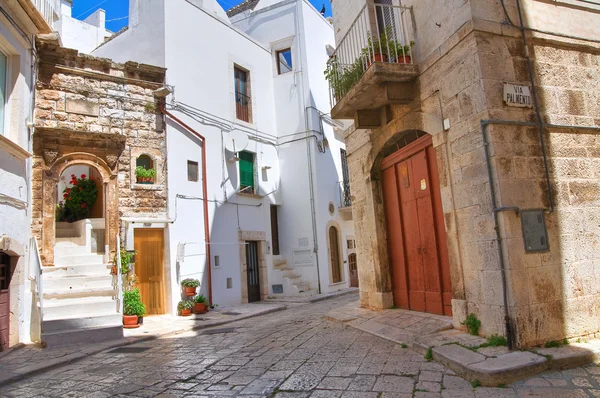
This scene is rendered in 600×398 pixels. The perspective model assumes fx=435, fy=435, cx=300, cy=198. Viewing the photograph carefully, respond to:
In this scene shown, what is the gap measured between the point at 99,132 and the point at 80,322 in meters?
4.41

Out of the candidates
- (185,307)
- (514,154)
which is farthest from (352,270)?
(514,154)

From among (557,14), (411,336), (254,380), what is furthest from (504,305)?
(557,14)

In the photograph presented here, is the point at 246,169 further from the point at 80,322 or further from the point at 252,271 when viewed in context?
the point at 80,322

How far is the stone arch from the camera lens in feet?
29.6

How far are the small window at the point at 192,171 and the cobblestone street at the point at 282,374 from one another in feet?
19.0

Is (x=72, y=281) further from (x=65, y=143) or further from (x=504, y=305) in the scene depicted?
(x=504, y=305)

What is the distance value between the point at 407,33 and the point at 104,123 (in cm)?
740

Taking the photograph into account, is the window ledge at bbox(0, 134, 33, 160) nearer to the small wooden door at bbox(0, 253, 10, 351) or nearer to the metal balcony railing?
the small wooden door at bbox(0, 253, 10, 351)

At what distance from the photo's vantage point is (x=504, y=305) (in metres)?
4.46

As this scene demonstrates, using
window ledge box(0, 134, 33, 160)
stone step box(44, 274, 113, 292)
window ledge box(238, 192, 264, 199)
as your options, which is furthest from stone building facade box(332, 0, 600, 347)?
window ledge box(238, 192, 264, 199)

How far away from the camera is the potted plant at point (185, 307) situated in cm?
1034

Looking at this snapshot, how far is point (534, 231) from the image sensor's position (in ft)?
15.2

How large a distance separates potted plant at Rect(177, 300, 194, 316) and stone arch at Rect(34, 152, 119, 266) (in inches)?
80.7

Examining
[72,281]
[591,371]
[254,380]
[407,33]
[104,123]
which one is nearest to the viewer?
[591,371]
